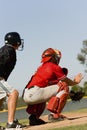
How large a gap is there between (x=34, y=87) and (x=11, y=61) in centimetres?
100

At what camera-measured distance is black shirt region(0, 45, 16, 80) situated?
734 centimetres

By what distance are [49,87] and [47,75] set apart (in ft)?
0.69

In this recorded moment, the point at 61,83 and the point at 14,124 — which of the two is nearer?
the point at 14,124

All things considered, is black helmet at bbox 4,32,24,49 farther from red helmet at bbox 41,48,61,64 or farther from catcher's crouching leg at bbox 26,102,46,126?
catcher's crouching leg at bbox 26,102,46,126

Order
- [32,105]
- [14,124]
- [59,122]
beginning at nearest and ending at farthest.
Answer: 1. [14,124]
2. [59,122]
3. [32,105]

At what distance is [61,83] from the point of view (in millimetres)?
8188

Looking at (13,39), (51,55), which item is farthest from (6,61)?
(51,55)

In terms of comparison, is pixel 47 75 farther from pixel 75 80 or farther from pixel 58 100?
pixel 75 80

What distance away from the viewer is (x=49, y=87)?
8172mm

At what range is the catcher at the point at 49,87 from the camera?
813 cm

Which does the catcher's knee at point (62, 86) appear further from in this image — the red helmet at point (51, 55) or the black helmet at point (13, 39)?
the black helmet at point (13, 39)

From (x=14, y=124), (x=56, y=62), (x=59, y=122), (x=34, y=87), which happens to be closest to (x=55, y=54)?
(x=56, y=62)

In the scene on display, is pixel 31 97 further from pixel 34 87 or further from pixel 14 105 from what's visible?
pixel 14 105

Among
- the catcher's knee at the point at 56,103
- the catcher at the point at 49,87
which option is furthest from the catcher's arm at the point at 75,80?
the catcher's knee at the point at 56,103
